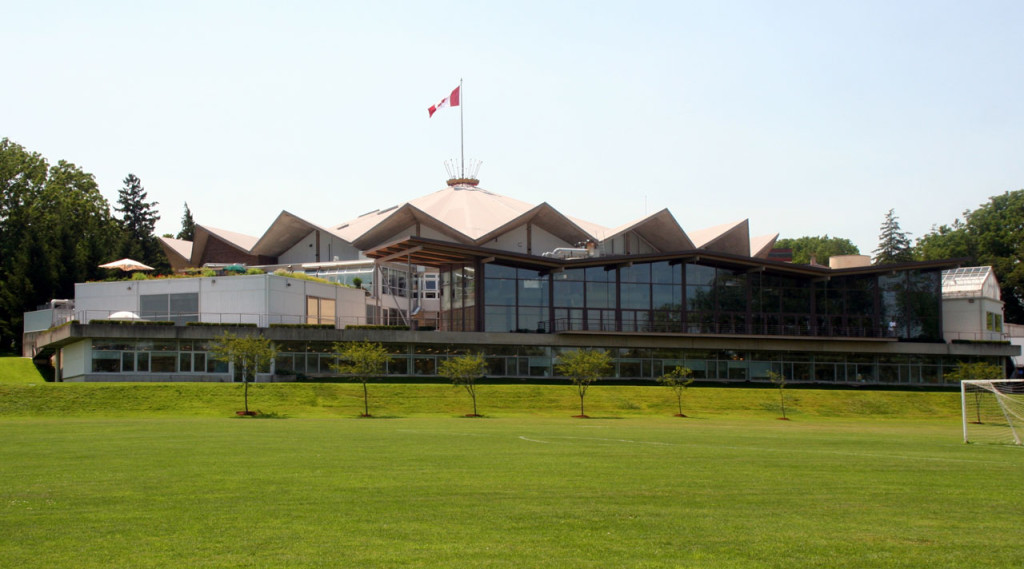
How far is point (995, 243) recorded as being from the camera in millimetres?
98562

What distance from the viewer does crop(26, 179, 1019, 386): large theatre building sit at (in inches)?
1836

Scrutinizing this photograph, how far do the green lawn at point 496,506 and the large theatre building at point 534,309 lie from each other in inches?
1116

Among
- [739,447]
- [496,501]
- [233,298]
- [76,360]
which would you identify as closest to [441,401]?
[233,298]

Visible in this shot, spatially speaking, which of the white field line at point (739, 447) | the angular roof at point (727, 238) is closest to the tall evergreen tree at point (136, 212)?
the angular roof at point (727, 238)

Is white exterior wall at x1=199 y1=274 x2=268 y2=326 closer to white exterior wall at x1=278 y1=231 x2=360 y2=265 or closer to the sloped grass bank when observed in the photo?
the sloped grass bank

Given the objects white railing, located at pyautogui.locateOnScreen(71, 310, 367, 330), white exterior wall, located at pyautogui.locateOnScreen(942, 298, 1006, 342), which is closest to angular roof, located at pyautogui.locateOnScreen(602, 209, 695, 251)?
white exterior wall, located at pyautogui.locateOnScreen(942, 298, 1006, 342)

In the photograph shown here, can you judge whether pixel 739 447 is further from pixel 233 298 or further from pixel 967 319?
pixel 967 319

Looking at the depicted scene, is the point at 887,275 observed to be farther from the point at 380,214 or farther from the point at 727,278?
the point at 380,214

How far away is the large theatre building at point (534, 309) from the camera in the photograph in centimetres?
4662

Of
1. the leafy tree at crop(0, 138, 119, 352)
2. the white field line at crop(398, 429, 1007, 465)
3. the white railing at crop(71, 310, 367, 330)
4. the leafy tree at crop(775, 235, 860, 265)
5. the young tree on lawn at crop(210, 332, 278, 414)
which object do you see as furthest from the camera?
the leafy tree at crop(775, 235, 860, 265)

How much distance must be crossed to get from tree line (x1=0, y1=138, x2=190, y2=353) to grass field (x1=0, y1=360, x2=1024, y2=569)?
138 feet

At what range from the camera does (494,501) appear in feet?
38.2

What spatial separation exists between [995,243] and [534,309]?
69182mm

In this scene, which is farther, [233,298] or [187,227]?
[187,227]
